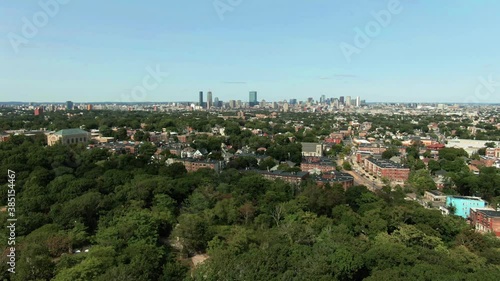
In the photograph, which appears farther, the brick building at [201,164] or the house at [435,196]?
the brick building at [201,164]

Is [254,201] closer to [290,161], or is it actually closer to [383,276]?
[383,276]

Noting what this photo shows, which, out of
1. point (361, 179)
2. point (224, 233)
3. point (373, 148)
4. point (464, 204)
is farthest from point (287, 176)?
point (373, 148)

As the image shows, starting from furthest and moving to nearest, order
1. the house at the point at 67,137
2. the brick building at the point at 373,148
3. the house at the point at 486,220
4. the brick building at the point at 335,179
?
the brick building at the point at 373,148 → the house at the point at 67,137 → the brick building at the point at 335,179 → the house at the point at 486,220

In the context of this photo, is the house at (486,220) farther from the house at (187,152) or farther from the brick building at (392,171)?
the house at (187,152)

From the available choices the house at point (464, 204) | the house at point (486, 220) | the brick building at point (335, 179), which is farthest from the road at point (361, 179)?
the house at point (486, 220)

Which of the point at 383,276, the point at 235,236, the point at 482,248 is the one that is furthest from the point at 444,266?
the point at 235,236

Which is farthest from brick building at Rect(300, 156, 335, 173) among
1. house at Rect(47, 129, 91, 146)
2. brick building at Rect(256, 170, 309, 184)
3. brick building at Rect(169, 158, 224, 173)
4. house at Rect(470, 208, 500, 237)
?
Answer: house at Rect(47, 129, 91, 146)

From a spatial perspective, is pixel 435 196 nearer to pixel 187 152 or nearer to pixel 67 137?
pixel 187 152
